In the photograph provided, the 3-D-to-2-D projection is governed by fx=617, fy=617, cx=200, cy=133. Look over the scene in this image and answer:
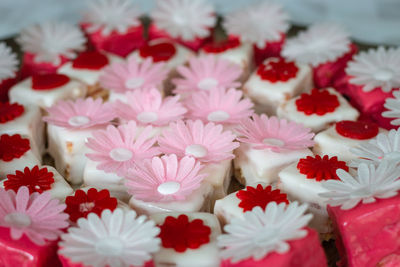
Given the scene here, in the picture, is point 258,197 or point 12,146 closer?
point 258,197

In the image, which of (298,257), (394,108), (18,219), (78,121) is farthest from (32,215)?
(394,108)

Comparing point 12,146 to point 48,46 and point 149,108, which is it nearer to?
point 149,108

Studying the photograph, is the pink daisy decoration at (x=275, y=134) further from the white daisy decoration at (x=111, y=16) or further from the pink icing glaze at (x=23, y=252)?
the white daisy decoration at (x=111, y=16)

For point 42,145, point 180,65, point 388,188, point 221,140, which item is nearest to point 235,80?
point 180,65

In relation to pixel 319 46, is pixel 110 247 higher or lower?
higher

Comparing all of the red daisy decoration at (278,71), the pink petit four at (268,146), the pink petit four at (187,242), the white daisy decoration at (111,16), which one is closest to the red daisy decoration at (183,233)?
the pink petit four at (187,242)

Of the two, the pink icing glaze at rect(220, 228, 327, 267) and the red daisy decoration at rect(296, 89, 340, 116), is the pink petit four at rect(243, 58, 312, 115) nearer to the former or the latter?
the red daisy decoration at rect(296, 89, 340, 116)

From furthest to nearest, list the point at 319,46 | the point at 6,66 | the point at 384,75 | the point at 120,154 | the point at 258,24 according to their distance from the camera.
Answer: the point at 258,24 → the point at 319,46 → the point at 6,66 → the point at 384,75 → the point at 120,154
